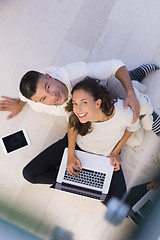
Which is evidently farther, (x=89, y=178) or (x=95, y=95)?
(x=89, y=178)

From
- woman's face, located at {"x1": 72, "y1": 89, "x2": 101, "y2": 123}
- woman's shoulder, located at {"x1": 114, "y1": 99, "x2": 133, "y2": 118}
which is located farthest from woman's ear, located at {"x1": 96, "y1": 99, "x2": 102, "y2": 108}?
woman's shoulder, located at {"x1": 114, "y1": 99, "x2": 133, "y2": 118}

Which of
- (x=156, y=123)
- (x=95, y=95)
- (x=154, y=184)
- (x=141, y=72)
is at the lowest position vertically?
(x=154, y=184)

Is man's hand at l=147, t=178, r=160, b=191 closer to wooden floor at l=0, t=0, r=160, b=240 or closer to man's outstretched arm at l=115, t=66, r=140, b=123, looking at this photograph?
wooden floor at l=0, t=0, r=160, b=240

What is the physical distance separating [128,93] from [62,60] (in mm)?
689

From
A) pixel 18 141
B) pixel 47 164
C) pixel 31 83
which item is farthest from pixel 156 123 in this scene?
pixel 18 141

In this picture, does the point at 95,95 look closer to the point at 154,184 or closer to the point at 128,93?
the point at 128,93

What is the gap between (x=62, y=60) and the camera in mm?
1795

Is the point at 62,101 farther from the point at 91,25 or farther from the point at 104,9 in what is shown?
the point at 104,9

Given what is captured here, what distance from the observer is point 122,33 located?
70.3 inches

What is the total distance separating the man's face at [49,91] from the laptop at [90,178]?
0.44 metres

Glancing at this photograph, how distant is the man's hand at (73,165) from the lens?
1.46 metres

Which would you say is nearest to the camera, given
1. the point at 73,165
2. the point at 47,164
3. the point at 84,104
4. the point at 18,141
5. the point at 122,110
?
the point at 84,104

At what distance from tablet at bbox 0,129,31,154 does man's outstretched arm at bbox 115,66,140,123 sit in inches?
31.7

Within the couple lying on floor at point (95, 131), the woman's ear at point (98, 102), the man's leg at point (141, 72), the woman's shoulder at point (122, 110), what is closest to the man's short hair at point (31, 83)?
the couple lying on floor at point (95, 131)
